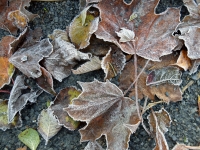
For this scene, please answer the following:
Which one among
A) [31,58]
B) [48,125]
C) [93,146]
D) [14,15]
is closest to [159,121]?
[93,146]

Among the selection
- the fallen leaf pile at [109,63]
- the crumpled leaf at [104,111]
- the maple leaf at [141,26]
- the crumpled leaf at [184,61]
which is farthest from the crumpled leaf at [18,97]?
the crumpled leaf at [184,61]

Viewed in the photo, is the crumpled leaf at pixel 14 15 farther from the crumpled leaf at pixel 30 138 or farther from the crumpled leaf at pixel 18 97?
the crumpled leaf at pixel 30 138

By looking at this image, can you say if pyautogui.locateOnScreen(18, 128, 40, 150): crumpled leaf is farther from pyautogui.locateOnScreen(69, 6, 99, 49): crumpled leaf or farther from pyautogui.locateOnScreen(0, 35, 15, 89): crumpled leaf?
pyautogui.locateOnScreen(69, 6, 99, 49): crumpled leaf

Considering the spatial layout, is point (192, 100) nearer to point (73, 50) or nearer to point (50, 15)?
point (73, 50)

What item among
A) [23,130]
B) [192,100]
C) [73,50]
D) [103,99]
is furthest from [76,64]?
[192,100]

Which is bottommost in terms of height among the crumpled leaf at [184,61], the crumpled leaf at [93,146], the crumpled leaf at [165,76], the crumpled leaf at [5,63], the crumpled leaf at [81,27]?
the crumpled leaf at [93,146]

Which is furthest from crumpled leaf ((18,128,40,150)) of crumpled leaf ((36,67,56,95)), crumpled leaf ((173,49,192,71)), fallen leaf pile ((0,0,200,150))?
crumpled leaf ((173,49,192,71))

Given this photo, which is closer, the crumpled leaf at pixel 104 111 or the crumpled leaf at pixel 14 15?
the crumpled leaf at pixel 104 111
